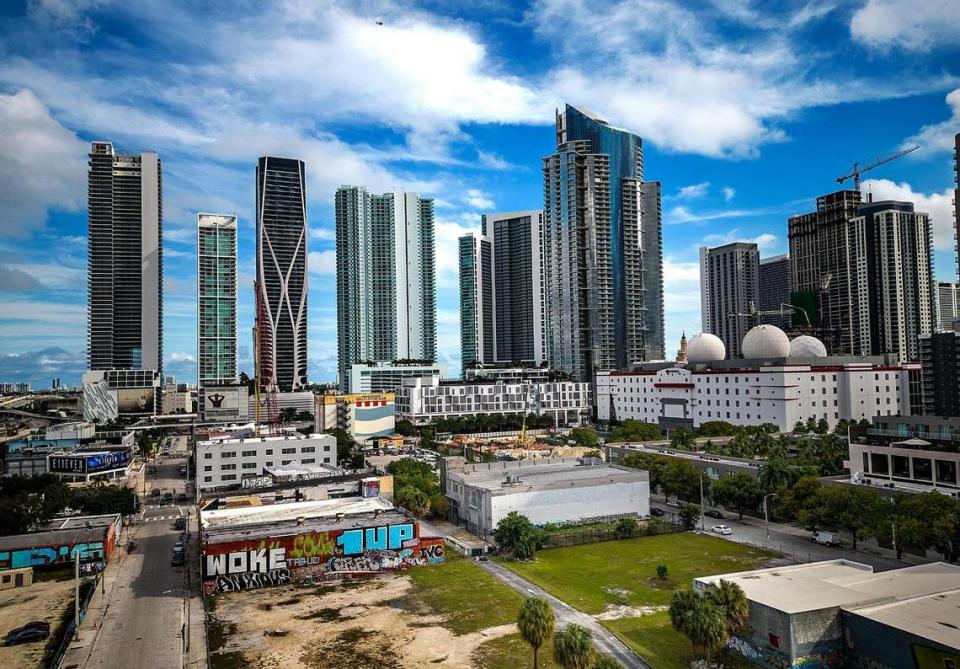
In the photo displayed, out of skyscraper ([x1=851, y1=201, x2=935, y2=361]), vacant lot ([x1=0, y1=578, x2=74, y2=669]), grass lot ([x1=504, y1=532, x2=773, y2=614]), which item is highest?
skyscraper ([x1=851, y1=201, x2=935, y2=361])

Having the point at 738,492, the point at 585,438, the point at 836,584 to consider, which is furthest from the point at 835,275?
the point at 836,584

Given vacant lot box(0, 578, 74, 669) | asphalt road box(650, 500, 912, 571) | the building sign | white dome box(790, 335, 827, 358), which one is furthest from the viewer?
white dome box(790, 335, 827, 358)

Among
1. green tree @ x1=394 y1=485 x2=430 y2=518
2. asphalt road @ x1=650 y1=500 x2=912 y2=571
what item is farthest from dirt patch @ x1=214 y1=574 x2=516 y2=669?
asphalt road @ x1=650 y1=500 x2=912 y2=571

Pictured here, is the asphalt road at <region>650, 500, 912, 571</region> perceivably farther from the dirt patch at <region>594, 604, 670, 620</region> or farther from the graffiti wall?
the graffiti wall

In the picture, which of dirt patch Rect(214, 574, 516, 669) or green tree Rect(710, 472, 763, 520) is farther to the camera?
green tree Rect(710, 472, 763, 520)

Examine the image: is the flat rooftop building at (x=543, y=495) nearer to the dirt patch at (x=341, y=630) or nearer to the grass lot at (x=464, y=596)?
the grass lot at (x=464, y=596)

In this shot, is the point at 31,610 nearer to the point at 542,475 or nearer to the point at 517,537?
the point at 517,537

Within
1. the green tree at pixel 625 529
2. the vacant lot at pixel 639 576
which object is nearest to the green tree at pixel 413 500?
the vacant lot at pixel 639 576
